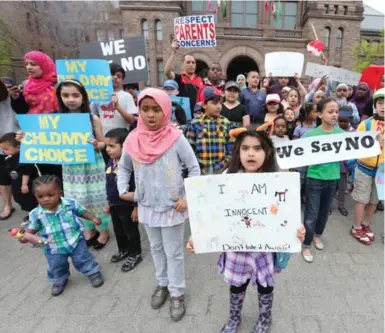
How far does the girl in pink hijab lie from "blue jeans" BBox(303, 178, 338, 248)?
1.43 meters

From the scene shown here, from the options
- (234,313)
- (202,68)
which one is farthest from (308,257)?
(202,68)

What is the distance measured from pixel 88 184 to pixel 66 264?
0.79 meters

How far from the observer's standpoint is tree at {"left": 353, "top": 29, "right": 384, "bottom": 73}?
1984cm

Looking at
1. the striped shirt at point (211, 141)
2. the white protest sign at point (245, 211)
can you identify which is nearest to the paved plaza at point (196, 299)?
the white protest sign at point (245, 211)

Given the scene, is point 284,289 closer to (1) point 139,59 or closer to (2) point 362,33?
(1) point 139,59

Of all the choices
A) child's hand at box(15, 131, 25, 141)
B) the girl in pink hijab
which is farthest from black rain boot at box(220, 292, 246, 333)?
child's hand at box(15, 131, 25, 141)

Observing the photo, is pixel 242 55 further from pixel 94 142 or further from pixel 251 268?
pixel 251 268

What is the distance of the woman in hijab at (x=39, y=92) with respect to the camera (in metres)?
3.03

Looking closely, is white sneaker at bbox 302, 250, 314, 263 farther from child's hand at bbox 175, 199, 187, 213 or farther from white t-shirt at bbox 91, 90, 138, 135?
white t-shirt at bbox 91, 90, 138, 135

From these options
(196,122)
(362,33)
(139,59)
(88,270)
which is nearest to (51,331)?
(88,270)

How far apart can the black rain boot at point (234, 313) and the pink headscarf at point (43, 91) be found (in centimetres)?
269

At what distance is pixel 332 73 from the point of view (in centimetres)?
575

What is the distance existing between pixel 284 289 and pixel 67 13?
30.3 meters

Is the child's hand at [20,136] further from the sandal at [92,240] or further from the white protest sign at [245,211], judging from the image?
the white protest sign at [245,211]
